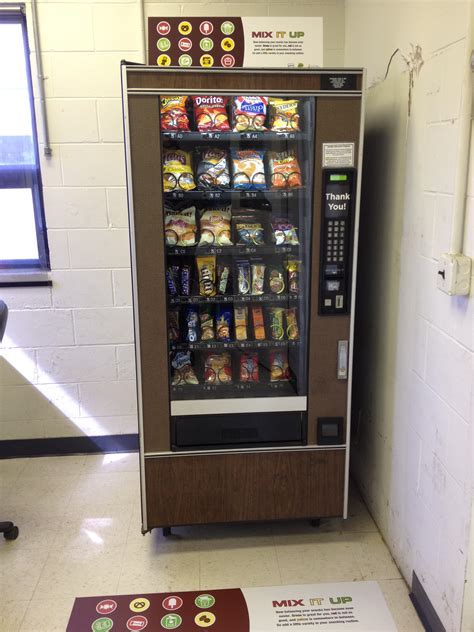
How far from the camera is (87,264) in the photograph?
291cm

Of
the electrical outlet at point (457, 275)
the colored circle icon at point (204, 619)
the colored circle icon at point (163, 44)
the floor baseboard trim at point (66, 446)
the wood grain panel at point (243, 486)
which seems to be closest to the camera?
the electrical outlet at point (457, 275)

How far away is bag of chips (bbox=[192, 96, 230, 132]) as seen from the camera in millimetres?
2041

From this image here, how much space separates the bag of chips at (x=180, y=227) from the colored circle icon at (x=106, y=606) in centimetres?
137

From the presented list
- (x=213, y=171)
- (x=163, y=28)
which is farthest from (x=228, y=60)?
(x=213, y=171)

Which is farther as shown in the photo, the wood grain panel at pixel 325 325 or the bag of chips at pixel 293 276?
the bag of chips at pixel 293 276

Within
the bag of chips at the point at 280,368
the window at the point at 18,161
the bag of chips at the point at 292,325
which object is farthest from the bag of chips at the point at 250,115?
the window at the point at 18,161

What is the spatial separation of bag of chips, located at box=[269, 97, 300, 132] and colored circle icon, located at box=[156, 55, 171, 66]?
44 centimetres

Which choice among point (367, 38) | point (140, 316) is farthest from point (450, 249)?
point (367, 38)

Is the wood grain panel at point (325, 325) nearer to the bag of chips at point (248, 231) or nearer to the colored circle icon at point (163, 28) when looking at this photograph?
the bag of chips at point (248, 231)

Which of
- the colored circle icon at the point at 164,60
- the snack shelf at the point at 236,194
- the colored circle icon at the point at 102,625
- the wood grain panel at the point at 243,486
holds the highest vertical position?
the colored circle icon at the point at 164,60

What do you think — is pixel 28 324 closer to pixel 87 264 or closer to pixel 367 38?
pixel 87 264

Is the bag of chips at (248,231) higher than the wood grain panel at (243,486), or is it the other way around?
the bag of chips at (248,231)

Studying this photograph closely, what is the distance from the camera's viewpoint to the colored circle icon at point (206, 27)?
2.12 metres

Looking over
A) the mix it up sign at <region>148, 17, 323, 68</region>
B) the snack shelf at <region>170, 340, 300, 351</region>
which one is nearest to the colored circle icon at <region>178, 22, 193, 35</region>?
the mix it up sign at <region>148, 17, 323, 68</region>
